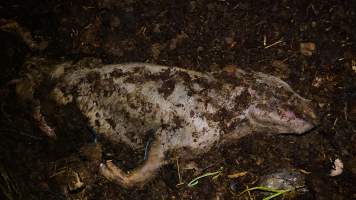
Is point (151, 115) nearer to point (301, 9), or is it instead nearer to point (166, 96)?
point (166, 96)

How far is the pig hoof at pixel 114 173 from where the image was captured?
2.89m

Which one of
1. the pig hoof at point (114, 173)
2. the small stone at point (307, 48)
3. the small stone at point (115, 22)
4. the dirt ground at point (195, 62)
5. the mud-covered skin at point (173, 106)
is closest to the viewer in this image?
the mud-covered skin at point (173, 106)

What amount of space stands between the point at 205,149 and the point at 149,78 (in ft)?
2.57

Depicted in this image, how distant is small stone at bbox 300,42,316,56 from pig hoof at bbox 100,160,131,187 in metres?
2.19

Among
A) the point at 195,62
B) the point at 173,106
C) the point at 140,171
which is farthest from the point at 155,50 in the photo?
the point at 140,171

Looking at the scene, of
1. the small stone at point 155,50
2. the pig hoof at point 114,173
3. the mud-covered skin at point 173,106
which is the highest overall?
the small stone at point 155,50

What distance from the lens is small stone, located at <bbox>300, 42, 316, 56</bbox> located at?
11.2 ft

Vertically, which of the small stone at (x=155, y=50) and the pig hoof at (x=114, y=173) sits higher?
the small stone at (x=155, y=50)

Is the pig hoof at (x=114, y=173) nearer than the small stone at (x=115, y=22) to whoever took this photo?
Yes

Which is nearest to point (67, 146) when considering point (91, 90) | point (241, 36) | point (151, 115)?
point (91, 90)

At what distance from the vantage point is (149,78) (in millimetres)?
2809

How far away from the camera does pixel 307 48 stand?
3.43m

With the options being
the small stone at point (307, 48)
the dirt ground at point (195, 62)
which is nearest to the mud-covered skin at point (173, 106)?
the dirt ground at point (195, 62)

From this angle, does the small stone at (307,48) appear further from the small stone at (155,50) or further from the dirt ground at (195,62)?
the small stone at (155,50)
